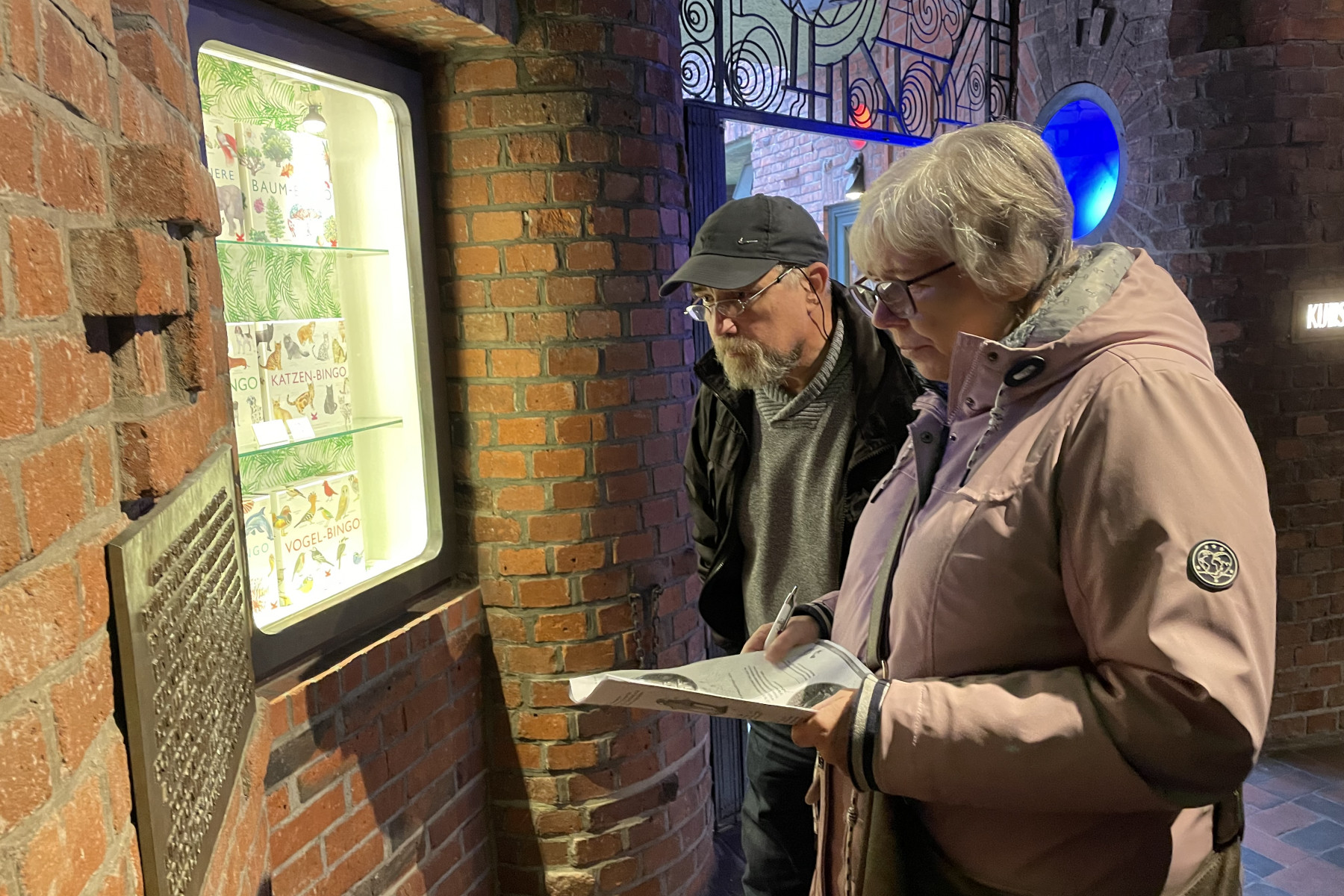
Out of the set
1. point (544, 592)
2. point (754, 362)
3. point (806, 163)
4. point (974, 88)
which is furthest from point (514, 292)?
point (806, 163)

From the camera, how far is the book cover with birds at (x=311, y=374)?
7.06 feet

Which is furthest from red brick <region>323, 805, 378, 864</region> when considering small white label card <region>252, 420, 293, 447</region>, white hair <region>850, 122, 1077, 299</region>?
white hair <region>850, 122, 1077, 299</region>

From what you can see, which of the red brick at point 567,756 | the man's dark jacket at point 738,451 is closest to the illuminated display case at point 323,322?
the red brick at point 567,756

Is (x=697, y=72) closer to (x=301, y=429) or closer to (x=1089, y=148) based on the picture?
(x=301, y=429)

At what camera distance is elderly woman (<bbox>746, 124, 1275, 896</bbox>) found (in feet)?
3.54

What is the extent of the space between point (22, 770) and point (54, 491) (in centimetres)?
25

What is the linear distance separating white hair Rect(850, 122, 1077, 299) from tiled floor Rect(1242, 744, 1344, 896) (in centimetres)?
271

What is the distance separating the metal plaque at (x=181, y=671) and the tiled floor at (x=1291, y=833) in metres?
2.12

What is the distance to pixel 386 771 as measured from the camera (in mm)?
2295

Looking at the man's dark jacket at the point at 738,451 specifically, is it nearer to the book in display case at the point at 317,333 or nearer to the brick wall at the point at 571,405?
the brick wall at the point at 571,405

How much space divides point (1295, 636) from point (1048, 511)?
11.8 ft

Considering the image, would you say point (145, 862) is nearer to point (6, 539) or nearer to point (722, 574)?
point (6, 539)

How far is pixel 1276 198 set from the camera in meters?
3.73

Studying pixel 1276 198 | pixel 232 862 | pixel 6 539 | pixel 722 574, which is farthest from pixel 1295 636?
pixel 6 539
